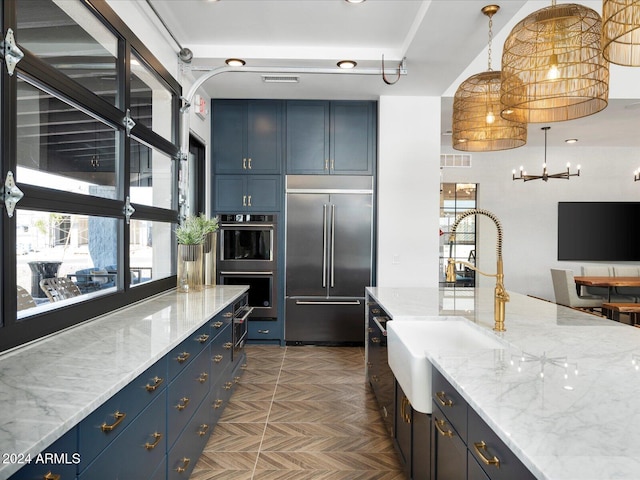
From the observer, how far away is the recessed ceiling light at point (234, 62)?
3832mm

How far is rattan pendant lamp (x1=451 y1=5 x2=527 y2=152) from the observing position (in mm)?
2535

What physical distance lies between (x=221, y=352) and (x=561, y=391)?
6.95 feet

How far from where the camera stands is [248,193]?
4.93 metres

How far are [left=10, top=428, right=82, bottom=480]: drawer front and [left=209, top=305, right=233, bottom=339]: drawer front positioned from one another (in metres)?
1.44

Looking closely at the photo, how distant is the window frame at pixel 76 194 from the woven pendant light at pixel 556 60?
2.07 m

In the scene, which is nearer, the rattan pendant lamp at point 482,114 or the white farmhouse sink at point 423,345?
the white farmhouse sink at point 423,345

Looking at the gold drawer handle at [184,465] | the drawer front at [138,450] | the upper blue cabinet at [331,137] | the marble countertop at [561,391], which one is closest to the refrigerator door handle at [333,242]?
the upper blue cabinet at [331,137]

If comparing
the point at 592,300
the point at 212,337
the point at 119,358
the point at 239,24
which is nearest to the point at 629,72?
the point at 592,300

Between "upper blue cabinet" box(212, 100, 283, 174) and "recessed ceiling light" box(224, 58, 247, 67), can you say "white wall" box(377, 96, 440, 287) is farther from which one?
"recessed ceiling light" box(224, 58, 247, 67)

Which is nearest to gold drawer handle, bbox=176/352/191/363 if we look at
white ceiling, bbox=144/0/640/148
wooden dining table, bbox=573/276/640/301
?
white ceiling, bbox=144/0/640/148

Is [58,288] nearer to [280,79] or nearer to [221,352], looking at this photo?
[221,352]

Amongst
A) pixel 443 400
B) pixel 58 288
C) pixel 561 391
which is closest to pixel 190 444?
pixel 58 288

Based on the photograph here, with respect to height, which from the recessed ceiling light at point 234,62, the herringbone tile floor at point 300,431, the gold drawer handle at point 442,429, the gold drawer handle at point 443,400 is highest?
the recessed ceiling light at point 234,62

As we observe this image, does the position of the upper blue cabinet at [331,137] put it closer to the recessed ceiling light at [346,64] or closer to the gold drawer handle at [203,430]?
the recessed ceiling light at [346,64]
